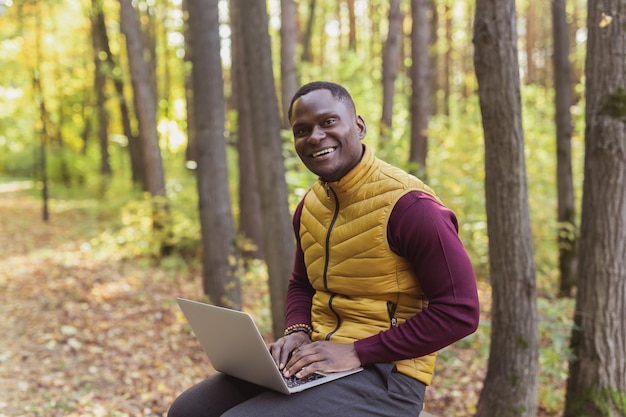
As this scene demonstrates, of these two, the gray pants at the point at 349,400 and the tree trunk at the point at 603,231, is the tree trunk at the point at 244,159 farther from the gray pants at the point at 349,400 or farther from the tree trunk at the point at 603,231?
the gray pants at the point at 349,400

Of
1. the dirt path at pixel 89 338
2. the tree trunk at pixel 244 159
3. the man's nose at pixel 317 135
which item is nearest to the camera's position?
the man's nose at pixel 317 135

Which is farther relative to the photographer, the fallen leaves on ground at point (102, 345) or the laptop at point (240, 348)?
the fallen leaves on ground at point (102, 345)

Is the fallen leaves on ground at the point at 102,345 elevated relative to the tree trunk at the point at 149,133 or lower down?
lower down

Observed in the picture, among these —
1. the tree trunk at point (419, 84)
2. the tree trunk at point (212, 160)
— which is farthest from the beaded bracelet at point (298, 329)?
the tree trunk at point (419, 84)

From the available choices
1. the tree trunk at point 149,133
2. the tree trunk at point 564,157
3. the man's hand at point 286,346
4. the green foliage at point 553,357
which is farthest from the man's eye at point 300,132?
the tree trunk at point 149,133

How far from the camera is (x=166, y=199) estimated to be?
1182cm

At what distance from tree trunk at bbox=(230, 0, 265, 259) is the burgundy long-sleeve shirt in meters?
8.36

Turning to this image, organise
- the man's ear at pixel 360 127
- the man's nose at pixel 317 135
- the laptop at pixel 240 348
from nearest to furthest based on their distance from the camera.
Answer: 1. the laptop at pixel 240 348
2. the man's nose at pixel 317 135
3. the man's ear at pixel 360 127

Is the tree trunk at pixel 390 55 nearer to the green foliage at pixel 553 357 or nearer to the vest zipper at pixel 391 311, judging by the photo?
the green foliage at pixel 553 357

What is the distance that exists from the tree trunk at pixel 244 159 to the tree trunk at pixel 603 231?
6.77 metres

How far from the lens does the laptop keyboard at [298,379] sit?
253 cm

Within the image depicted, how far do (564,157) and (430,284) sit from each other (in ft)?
27.1

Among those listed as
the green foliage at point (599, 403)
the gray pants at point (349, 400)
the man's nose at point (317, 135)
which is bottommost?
the green foliage at point (599, 403)

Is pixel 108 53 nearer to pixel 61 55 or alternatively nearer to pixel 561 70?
pixel 61 55
